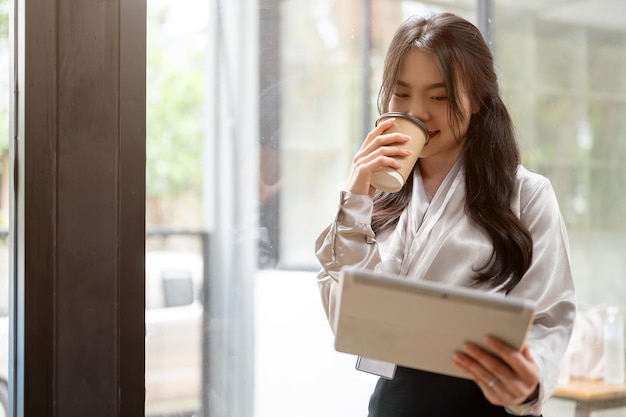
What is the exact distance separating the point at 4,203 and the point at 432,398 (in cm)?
83

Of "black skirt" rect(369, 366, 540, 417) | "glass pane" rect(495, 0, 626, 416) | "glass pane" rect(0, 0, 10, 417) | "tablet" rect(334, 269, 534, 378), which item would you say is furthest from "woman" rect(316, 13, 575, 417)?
"glass pane" rect(495, 0, 626, 416)

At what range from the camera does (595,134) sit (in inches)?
91.1

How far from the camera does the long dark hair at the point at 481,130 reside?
1244 millimetres

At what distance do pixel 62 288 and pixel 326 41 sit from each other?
0.86 m

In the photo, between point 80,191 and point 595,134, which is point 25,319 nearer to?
point 80,191

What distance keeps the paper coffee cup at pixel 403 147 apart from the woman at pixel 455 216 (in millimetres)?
14

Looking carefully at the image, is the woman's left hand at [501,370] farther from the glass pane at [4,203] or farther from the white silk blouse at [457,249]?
the glass pane at [4,203]

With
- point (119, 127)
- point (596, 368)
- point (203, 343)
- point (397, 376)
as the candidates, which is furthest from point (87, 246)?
point (596, 368)

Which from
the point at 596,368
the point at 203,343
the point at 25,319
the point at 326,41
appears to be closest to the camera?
the point at 25,319

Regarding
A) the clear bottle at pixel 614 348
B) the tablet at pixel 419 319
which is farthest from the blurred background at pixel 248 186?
the tablet at pixel 419 319

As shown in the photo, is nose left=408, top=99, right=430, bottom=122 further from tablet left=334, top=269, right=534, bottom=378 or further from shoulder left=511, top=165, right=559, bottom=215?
tablet left=334, top=269, right=534, bottom=378

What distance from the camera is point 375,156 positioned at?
1.24 meters

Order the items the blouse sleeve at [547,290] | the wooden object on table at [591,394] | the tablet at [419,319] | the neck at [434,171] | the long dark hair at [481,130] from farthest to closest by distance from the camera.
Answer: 1. the wooden object on table at [591,394]
2. the neck at [434,171]
3. the long dark hair at [481,130]
4. the blouse sleeve at [547,290]
5. the tablet at [419,319]

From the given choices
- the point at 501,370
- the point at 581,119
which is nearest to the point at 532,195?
the point at 501,370
